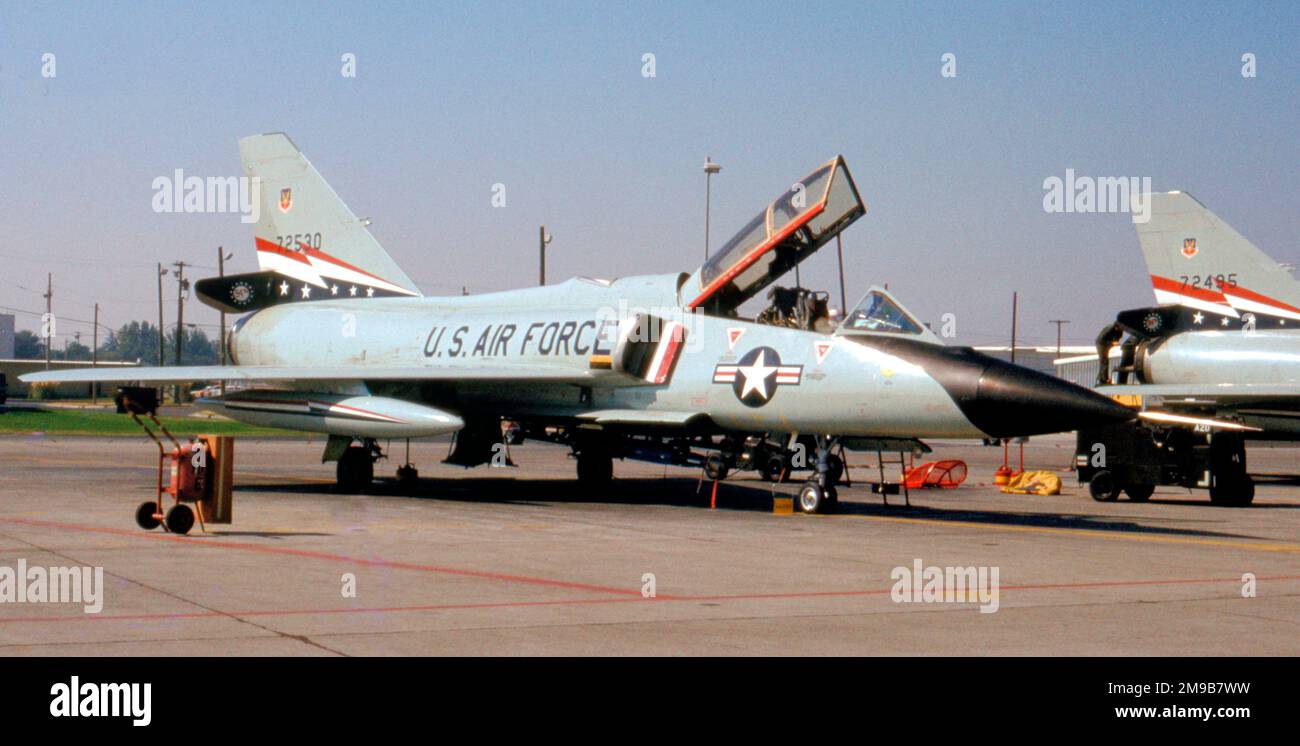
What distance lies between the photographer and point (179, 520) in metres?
13.6

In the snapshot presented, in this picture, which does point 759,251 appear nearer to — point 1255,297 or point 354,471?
point 354,471

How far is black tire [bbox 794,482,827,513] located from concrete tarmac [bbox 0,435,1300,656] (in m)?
0.28

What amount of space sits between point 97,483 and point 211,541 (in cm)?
1011

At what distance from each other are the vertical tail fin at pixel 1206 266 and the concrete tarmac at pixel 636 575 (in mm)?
5336

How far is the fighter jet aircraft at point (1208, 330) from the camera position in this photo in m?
23.9

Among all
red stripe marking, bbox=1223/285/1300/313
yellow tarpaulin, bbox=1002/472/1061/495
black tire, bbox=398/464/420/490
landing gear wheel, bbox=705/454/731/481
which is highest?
red stripe marking, bbox=1223/285/1300/313

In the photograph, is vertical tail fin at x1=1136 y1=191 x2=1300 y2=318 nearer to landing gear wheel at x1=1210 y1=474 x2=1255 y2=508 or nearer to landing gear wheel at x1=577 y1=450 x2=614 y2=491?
landing gear wheel at x1=1210 y1=474 x2=1255 y2=508

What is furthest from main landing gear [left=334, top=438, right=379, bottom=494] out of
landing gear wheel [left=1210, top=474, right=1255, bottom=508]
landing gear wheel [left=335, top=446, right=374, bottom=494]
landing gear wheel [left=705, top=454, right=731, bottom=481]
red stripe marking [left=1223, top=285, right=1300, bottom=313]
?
red stripe marking [left=1223, top=285, right=1300, bottom=313]

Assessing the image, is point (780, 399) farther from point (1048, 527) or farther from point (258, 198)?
point (258, 198)

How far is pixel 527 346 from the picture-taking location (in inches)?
816

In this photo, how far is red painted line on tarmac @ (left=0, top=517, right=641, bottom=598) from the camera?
10.5 metres

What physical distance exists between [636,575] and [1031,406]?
19.2ft

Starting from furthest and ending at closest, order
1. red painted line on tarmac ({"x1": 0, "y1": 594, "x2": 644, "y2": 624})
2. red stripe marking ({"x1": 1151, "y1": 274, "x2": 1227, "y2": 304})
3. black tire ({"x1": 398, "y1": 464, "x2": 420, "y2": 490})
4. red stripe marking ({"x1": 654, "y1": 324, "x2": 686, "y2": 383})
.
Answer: red stripe marking ({"x1": 1151, "y1": 274, "x2": 1227, "y2": 304}), black tire ({"x1": 398, "y1": 464, "x2": 420, "y2": 490}), red stripe marking ({"x1": 654, "y1": 324, "x2": 686, "y2": 383}), red painted line on tarmac ({"x1": 0, "y1": 594, "x2": 644, "y2": 624})
